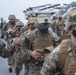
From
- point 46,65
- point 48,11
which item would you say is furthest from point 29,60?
point 48,11

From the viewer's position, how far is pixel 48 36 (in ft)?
19.0

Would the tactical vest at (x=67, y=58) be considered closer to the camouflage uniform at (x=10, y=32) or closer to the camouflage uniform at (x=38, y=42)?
the camouflage uniform at (x=38, y=42)

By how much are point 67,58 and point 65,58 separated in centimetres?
2

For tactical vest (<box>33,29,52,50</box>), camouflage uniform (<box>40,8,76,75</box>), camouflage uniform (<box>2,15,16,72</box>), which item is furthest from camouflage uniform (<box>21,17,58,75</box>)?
camouflage uniform (<box>2,15,16,72</box>)

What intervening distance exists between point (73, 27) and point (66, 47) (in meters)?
0.18

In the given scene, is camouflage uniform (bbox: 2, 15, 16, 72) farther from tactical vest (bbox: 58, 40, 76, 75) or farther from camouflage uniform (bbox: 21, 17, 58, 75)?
tactical vest (bbox: 58, 40, 76, 75)

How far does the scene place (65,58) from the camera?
3.34 meters

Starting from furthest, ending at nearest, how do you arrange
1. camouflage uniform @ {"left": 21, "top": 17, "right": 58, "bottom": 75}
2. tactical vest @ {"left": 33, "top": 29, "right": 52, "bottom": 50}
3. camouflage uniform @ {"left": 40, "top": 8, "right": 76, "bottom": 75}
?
tactical vest @ {"left": 33, "top": 29, "right": 52, "bottom": 50} < camouflage uniform @ {"left": 21, "top": 17, "right": 58, "bottom": 75} < camouflage uniform @ {"left": 40, "top": 8, "right": 76, "bottom": 75}

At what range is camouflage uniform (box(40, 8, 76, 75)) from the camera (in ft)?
10.8

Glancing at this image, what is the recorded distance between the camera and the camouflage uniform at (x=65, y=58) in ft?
10.8

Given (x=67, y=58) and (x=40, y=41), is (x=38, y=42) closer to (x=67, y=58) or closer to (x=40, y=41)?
(x=40, y=41)

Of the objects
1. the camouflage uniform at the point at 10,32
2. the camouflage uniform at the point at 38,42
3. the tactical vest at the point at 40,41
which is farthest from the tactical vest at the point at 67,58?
the camouflage uniform at the point at 10,32

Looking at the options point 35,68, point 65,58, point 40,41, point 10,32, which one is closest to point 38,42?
point 40,41

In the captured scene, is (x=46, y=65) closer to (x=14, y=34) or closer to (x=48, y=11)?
(x=14, y=34)
